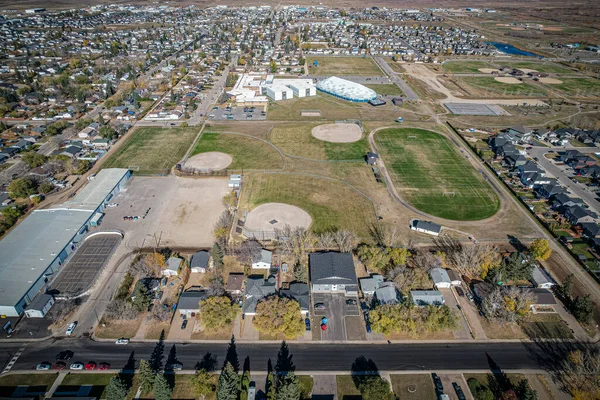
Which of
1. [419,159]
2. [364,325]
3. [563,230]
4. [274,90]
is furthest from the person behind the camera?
[274,90]

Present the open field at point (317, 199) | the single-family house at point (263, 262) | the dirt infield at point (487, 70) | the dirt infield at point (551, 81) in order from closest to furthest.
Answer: the single-family house at point (263, 262), the open field at point (317, 199), the dirt infield at point (551, 81), the dirt infield at point (487, 70)

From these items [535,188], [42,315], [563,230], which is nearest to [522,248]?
[563,230]

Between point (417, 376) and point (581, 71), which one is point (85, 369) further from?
point (581, 71)

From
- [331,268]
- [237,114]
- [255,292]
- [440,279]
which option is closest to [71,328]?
[255,292]

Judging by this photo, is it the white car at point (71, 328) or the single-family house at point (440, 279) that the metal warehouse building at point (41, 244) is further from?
the single-family house at point (440, 279)

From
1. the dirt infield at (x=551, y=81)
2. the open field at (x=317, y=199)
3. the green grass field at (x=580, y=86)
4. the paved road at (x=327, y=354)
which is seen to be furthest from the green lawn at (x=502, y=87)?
the paved road at (x=327, y=354)

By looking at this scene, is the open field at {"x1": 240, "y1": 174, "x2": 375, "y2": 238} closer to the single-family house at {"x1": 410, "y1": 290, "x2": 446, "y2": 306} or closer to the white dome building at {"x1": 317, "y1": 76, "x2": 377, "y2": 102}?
the single-family house at {"x1": 410, "y1": 290, "x2": 446, "y2": 306}

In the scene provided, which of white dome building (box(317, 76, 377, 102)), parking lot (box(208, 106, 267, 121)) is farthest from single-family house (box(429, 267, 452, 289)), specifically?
white dome building (box(317, 76, 377, 102))
